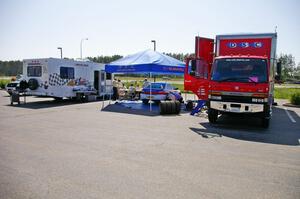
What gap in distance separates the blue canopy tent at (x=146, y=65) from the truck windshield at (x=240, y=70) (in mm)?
5480

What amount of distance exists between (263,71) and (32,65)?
15.3m

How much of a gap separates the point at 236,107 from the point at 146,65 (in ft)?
22.3

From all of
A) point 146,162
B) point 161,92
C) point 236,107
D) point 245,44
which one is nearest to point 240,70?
point 236,107

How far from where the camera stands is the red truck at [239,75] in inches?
386

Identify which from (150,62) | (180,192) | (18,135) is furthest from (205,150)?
(150,62)

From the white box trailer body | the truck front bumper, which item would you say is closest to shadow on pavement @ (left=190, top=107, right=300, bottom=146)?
the truck front bumper

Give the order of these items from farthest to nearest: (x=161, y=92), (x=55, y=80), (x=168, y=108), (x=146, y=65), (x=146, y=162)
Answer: (x=55, y=80) → (x=161, y=92) → (x=146, y=65) → (x=168, y=108) → (x=146, y=162)

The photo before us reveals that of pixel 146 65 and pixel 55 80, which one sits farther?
pixel 55 80

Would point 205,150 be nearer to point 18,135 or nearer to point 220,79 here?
point 220,79

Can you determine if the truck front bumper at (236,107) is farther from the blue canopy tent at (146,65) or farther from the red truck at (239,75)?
the blue canopy tent at (146,65)

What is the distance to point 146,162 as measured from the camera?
579 centimetres

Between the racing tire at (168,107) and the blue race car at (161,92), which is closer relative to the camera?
the racing tire at (168,107)

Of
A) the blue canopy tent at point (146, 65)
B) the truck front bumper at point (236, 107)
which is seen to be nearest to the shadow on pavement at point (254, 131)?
the truck front bumper at point (236, 107)

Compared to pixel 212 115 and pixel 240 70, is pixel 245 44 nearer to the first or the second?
pixel 240 70
